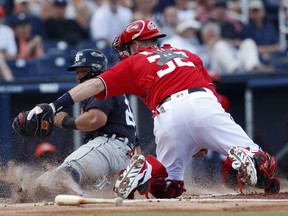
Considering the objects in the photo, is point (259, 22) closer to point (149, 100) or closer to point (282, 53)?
point (282, 53)

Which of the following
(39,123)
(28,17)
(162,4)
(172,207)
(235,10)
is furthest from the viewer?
(235,10)

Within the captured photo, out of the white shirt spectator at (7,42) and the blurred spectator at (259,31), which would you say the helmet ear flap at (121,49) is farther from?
the blurred spectator at (259,31)

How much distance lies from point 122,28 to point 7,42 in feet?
6.83

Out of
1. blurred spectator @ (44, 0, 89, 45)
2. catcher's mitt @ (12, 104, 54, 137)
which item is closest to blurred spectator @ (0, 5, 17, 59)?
blurred spectator @ (44, 0, 89, 45)

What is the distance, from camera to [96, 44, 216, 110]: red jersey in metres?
Answer: 7.61

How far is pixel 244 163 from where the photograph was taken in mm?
7422

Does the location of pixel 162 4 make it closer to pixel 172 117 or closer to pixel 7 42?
pixel 7 42

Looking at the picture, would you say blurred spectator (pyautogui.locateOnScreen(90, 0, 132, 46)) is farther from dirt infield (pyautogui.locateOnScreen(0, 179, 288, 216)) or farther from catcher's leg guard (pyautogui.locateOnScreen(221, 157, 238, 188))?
dirt infield (pyautogui.locateOnScreen(0, 179, 288, 216))

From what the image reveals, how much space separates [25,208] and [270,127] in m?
7.04

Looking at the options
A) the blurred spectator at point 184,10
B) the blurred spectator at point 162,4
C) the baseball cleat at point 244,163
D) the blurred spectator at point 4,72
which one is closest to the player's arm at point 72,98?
the baseball cleat at point 244,163

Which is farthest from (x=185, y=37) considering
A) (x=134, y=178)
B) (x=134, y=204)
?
(x=134, y=204)

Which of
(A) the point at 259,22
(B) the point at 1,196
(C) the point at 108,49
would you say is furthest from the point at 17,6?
(B) the point at 1,196

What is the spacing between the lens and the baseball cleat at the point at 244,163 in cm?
743

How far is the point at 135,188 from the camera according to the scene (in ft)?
24.6
